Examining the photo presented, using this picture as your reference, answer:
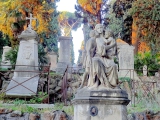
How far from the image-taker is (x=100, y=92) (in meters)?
7.25

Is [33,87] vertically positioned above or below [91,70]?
below

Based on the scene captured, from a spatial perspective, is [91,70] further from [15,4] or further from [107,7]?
[107,7]

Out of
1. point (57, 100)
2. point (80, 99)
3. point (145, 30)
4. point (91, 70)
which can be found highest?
point (145, 30)

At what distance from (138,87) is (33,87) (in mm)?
5963

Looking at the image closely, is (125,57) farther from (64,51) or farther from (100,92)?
(100,92)

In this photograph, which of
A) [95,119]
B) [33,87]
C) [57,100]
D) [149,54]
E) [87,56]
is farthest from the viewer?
[149,54]

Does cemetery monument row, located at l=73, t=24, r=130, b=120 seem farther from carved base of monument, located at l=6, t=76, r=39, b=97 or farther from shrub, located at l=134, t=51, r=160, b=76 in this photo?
shrub, located at l=134, t=51, r=160, b=76

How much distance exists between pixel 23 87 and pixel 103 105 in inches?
265

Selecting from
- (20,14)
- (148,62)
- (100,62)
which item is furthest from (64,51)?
(100,62)

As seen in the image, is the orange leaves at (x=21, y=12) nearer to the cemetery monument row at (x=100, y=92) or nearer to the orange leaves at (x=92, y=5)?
the orange leaves at (x=92, y=5)

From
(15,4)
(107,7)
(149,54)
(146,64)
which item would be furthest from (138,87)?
(107,7)

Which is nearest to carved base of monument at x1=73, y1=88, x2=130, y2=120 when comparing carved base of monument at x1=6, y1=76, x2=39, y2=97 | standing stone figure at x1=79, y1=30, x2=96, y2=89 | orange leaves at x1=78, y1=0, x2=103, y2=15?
standing stone figure at x1=79, y1=30, x2=96, y2=89

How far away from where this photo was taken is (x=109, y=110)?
7219mm

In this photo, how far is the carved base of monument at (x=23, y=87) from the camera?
12.9m
